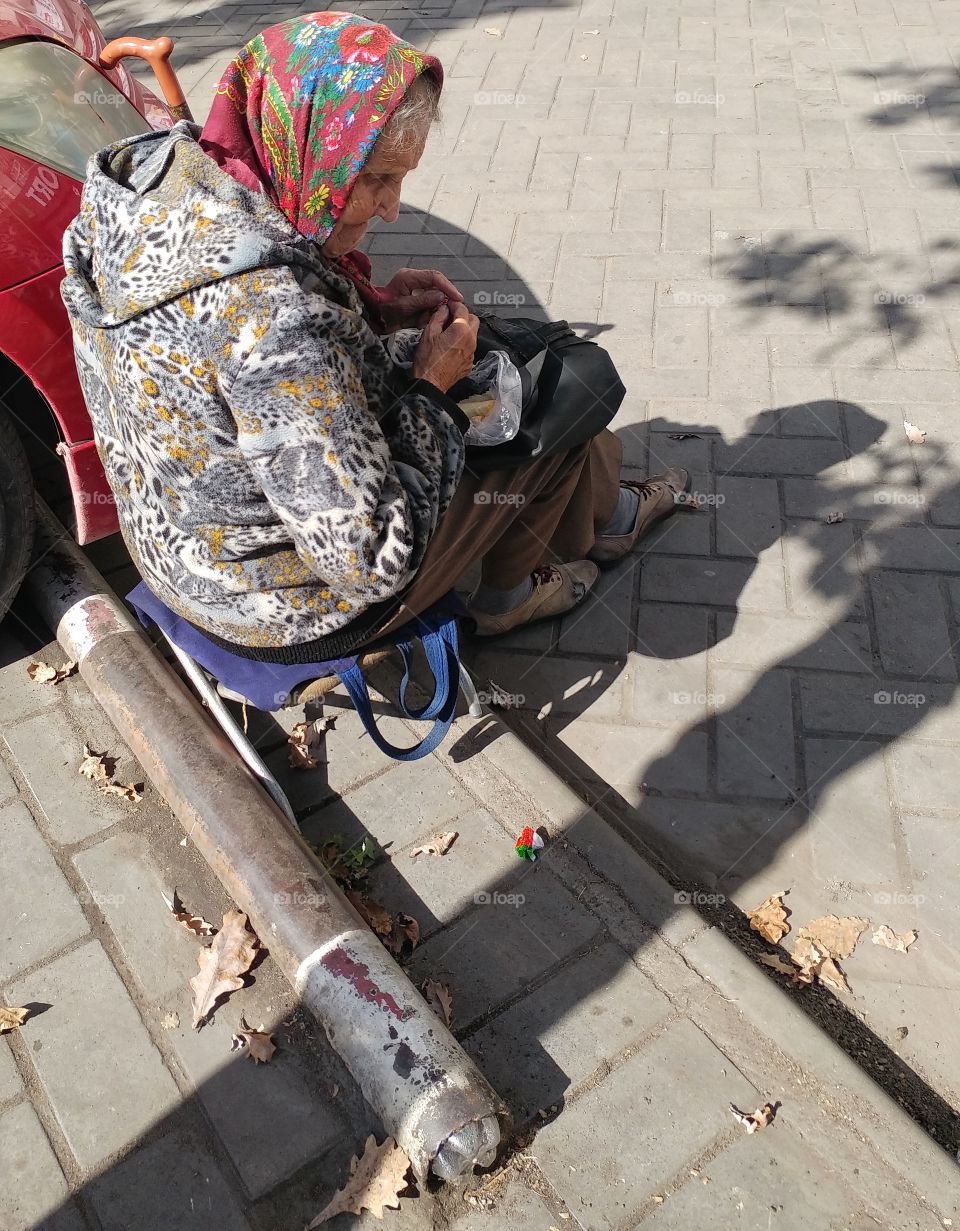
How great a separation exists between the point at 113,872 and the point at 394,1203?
3.61ft

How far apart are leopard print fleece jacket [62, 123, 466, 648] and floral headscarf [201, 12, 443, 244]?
110mm

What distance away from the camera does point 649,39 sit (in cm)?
651

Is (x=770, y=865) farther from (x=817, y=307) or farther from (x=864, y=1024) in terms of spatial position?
(x=817, y=307)

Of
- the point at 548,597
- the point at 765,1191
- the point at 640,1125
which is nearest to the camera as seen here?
the point at 765,1191

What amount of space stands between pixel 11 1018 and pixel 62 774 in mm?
699

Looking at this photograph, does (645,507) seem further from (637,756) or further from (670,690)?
(637,756)

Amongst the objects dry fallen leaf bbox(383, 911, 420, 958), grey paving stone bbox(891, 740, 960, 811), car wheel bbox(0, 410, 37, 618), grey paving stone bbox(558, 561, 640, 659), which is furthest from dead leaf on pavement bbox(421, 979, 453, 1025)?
car wheel bbox(0, 410, 37, 618)

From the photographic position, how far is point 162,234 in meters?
1.80

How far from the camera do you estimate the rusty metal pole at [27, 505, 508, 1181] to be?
188cm

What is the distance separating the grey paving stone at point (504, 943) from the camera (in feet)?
7.46

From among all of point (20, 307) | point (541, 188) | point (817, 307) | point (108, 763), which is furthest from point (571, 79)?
point (108, 763)

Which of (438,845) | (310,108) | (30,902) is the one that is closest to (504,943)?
(438,845)

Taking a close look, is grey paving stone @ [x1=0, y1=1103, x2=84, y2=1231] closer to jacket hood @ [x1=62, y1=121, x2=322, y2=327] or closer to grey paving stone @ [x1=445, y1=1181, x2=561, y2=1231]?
grey paving stone @ [x1=445, y1=1181, x2=561, y2=1231]

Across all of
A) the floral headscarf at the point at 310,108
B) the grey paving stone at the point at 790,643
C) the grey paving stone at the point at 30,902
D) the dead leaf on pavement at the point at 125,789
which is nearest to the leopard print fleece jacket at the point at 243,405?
the floral headscarf at the point at 310,108
